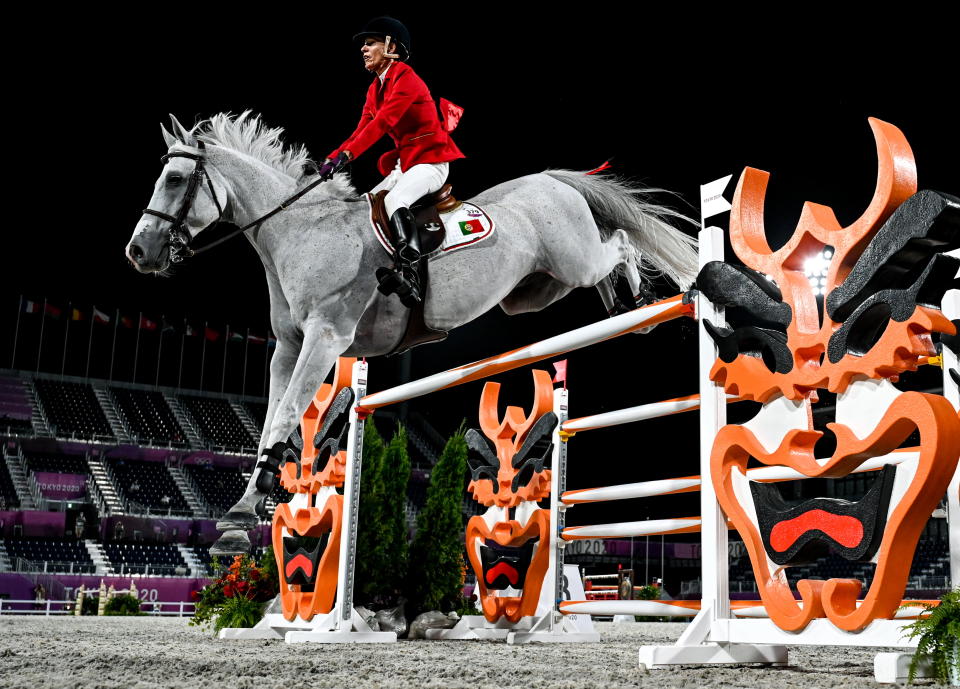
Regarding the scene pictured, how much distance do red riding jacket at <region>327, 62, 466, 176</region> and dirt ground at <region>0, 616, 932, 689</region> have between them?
1.72 metres

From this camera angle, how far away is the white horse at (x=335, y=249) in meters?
2.96

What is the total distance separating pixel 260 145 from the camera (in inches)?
137

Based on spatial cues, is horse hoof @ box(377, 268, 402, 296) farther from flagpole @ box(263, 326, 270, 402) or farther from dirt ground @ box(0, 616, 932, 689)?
flagpole @ box(263, 326, 270, 402)

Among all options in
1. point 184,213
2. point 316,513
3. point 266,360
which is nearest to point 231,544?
point 184,213

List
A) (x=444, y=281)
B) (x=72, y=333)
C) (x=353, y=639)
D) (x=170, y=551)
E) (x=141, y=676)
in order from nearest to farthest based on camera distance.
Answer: (x=141, y=676), (x=444, y=281), (x=353, y=639), (x=170, y=551), (x=72, y=333)

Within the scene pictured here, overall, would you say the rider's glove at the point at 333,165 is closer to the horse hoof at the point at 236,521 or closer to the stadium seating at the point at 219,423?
the horse hoof at the point at 236,521

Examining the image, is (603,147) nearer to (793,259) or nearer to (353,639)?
(353,639)

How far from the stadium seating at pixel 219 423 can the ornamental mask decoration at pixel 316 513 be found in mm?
17893

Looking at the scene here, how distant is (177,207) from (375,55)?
0.91 metres

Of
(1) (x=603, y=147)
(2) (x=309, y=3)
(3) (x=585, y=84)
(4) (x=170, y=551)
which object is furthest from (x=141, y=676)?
(4) (x=170, y=551)

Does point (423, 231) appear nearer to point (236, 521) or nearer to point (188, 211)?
point (188, 211)

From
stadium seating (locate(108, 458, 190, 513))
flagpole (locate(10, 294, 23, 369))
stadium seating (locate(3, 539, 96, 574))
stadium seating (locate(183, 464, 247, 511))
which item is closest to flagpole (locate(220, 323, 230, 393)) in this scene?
stadium seating (locate(183, 464, 247, 511))

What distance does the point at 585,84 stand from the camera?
28.8 ft

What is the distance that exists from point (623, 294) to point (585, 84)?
5.26 metres
